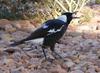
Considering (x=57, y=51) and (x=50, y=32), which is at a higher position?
(x=50, y=32)

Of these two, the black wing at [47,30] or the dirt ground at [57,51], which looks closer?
the dirt ground at [57,51]

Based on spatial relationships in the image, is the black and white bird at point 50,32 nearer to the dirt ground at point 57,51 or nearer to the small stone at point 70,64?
the dirt ground at point 57,51

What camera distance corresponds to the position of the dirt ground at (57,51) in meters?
5.55

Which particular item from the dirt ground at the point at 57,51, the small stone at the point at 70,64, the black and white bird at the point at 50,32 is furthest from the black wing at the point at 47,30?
the small stone at the point at 70,64

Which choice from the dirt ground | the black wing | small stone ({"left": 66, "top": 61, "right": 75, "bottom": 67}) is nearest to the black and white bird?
the black wing

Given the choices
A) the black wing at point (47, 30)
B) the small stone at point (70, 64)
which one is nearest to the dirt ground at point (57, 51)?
the small stone at point (70, 64)

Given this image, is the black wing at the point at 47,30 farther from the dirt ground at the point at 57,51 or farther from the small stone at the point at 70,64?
the small stone at the point at 70,64

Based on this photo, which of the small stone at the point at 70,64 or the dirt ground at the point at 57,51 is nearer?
the dirt ground at the point at 57,51

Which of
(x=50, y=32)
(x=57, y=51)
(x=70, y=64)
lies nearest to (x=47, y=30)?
(x=50, y=32)

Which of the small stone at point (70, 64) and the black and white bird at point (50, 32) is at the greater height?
the black and white bird at point (50, 32)

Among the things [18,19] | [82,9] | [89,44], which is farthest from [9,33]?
[82,9]

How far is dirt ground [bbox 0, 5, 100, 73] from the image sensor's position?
18.2 ft

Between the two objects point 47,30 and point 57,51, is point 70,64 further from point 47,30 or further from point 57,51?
point 57,51

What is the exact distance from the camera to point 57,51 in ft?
21.4
